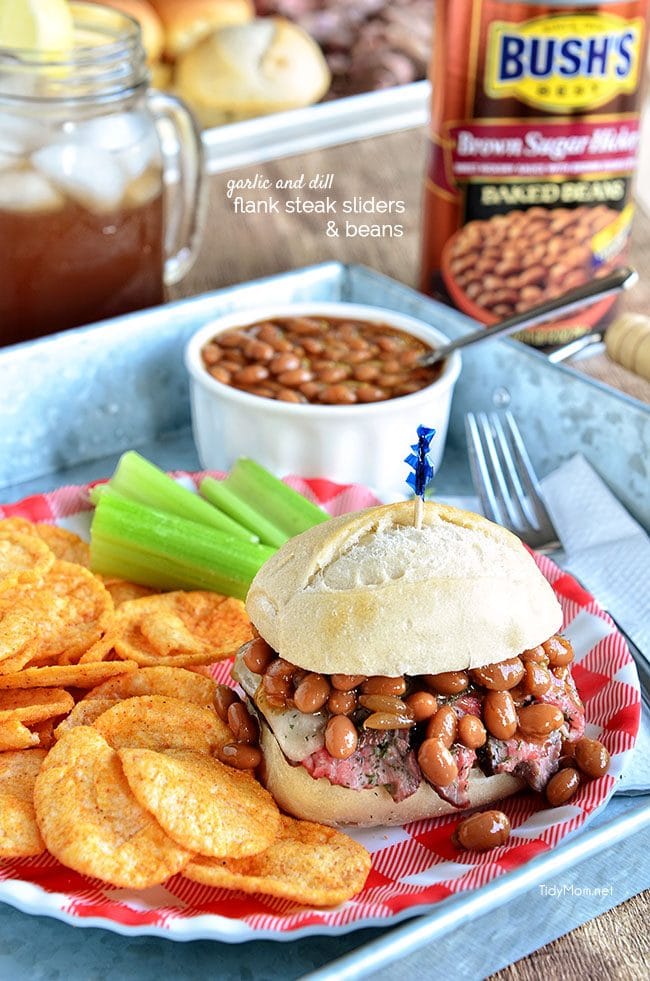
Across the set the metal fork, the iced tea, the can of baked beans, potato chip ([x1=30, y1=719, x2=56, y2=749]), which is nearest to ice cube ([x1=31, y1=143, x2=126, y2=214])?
the iced tea

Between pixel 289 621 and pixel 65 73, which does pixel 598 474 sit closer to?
pixel 289 621

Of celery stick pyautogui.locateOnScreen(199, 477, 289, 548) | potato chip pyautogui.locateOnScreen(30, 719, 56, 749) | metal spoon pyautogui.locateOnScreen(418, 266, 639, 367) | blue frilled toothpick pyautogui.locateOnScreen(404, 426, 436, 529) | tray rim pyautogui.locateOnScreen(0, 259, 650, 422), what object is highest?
blue frilled toothpick pyautogui.locateOnScreen(404, 426, 436, 529)

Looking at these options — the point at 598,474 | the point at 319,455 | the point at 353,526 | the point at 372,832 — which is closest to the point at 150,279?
the point at 319,455

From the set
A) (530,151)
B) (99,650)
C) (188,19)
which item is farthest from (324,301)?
(188,19)

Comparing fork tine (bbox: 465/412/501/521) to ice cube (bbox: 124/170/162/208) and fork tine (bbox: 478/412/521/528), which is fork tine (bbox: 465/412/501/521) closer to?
fork tine (bbox: 478/412/521/528)

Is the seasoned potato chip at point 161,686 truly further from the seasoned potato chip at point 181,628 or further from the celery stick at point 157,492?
the celery stick at point 157,492
